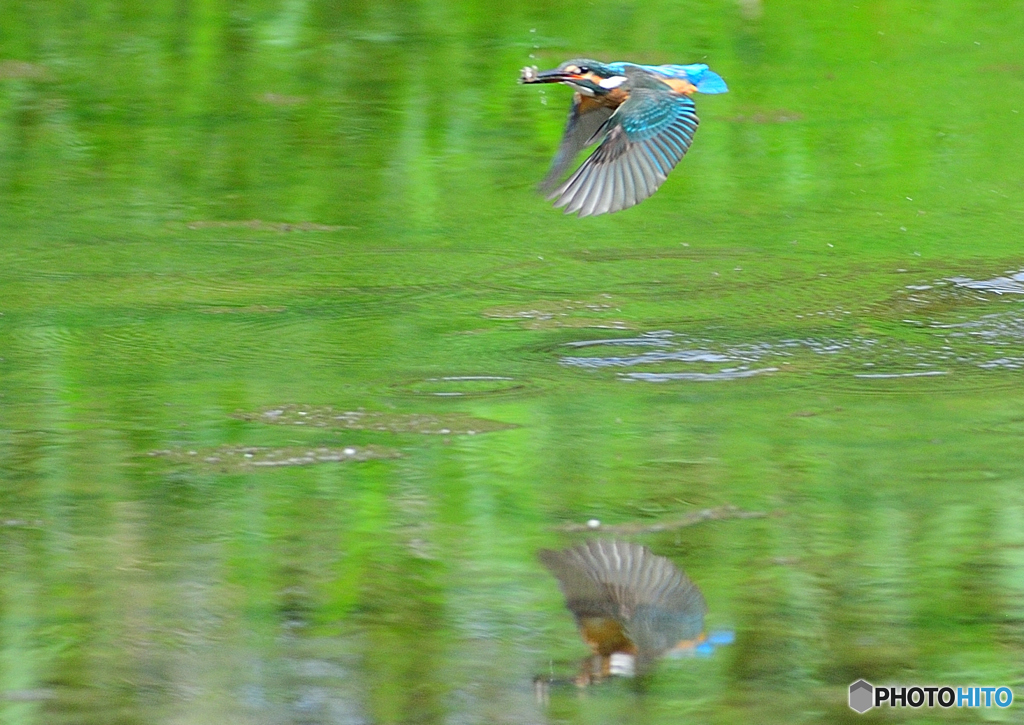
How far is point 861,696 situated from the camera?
9.34ft

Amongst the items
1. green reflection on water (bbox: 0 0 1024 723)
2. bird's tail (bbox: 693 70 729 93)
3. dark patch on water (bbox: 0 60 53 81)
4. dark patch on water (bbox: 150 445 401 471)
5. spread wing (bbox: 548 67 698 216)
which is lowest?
dark patch on water (bbox: 150 445 401 471)

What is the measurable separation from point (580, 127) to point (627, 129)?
1.02 ft

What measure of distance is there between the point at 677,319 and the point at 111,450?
190cm

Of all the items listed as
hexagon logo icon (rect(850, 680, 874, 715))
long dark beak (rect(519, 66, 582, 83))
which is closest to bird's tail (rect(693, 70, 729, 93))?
long dark beak (rect(519, 66, 582, 83))

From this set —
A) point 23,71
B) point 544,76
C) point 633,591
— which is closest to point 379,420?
point 544,76

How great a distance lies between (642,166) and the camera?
4703 mm

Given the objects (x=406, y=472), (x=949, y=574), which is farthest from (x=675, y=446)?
(x=949, y=574)

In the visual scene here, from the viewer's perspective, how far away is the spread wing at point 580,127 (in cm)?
496

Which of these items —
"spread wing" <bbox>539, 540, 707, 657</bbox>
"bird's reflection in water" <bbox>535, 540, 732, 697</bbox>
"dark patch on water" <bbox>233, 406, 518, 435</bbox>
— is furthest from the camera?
"dark patch on water" <bbox>233, 406, 518, 435</bbox>

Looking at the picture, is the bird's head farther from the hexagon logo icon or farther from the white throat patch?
the hexagon logo icon

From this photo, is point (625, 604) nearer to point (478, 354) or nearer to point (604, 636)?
point (604, 636)

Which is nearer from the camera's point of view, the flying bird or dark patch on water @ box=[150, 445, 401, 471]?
the flying bird

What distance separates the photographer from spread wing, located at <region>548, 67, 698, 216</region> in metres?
4.66

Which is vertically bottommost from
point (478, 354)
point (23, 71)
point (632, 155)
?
point (478, 354)
